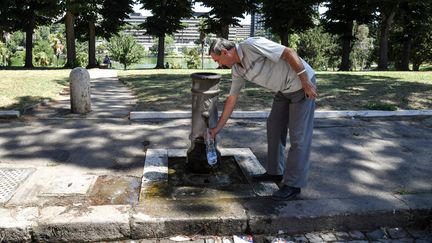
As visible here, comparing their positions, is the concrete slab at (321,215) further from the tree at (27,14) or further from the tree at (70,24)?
the tree at (27,14)

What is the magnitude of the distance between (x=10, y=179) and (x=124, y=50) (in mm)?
54905

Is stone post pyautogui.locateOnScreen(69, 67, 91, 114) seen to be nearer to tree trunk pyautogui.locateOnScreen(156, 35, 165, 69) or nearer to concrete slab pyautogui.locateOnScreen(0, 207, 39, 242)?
concrete slab pyautogui.locateOnScreen(0, 207, 39, 242)

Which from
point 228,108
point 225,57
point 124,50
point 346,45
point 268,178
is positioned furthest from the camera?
point 124,50

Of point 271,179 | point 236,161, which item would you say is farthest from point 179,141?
point 271,179

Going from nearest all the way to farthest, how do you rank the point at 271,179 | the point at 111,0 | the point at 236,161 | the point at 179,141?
the point at 271,179, the point at 236,161, the point at 179,141, the point at 111,0

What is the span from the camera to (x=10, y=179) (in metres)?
3.97

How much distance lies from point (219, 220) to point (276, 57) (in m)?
1.45

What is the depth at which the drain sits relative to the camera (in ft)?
11.7

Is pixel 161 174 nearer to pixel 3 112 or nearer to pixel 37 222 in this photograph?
pixel 37 222

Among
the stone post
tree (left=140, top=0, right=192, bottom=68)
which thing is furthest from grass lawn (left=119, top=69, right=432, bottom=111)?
tree (left=140, top=0, right=192, bottom=68)

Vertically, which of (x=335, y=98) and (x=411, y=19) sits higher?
(x=411, y=19)

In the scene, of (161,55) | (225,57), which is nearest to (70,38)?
(161,55)

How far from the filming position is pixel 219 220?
3.24 meters

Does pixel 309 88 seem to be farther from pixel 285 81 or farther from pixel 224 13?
pixel 224 13
